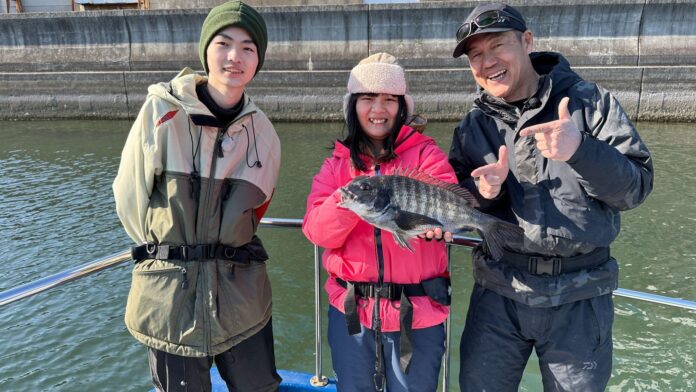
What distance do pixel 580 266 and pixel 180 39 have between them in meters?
21.9

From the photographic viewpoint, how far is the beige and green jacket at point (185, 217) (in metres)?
2.89

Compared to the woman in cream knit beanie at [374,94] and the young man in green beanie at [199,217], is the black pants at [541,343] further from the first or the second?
the young man in green beanie at [199,217]

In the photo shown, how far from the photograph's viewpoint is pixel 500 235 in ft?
9.54

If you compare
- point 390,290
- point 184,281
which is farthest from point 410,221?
point 184,281

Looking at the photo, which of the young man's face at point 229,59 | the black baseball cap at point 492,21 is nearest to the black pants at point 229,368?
the young man's face at point 229,59

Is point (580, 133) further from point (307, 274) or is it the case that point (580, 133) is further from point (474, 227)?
point (307, 274)

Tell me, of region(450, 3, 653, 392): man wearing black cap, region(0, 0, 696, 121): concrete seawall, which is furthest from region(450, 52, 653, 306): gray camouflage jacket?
region(0, 0, 696, 121): concrete seawall

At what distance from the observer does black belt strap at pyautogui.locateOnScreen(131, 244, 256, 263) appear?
→ 115 inches

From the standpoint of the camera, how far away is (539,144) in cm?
250

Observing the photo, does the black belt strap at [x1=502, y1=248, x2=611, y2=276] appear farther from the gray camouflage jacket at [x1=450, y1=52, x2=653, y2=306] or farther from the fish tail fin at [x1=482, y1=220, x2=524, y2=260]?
the fish tail fin at [x1=482, y1=220, x2=524, y2=260]

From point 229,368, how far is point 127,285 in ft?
18.8

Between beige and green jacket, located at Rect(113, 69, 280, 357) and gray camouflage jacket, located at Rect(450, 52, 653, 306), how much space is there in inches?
63.6

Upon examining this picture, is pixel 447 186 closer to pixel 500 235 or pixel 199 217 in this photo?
pixel 500 235

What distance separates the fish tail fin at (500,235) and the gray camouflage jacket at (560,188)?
60 mm
